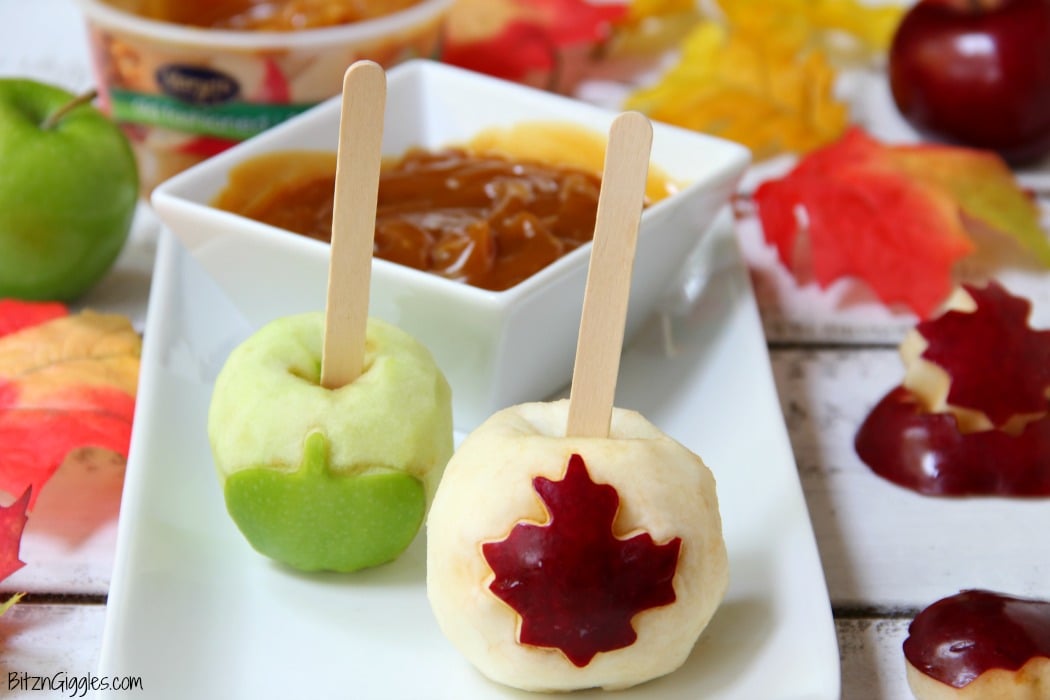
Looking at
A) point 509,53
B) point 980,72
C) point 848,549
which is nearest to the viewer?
point 848,549

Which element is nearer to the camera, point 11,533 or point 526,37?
point 11,533

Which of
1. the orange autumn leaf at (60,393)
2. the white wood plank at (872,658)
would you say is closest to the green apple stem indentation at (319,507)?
the orange autumn leaf at (60,393)

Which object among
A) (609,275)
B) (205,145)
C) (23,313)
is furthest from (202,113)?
(609,275)

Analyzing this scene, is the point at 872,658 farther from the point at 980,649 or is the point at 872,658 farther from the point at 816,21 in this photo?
the point at 816,21

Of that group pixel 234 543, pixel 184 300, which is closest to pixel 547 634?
pixel 234 543

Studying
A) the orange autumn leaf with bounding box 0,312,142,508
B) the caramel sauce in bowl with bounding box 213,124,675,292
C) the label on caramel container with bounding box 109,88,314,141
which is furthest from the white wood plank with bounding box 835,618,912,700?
the label on caramel container with bounding box 109,88,314,141

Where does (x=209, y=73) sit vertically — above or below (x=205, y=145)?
above

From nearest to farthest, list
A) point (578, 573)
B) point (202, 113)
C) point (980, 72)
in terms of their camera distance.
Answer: point (578, 573)
point (202, 113)
point (980, 72)

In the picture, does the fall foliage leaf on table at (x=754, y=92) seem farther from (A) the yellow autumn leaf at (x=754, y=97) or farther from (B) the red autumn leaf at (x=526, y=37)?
(B) the red autumn leaf at (x=526, y=37)
